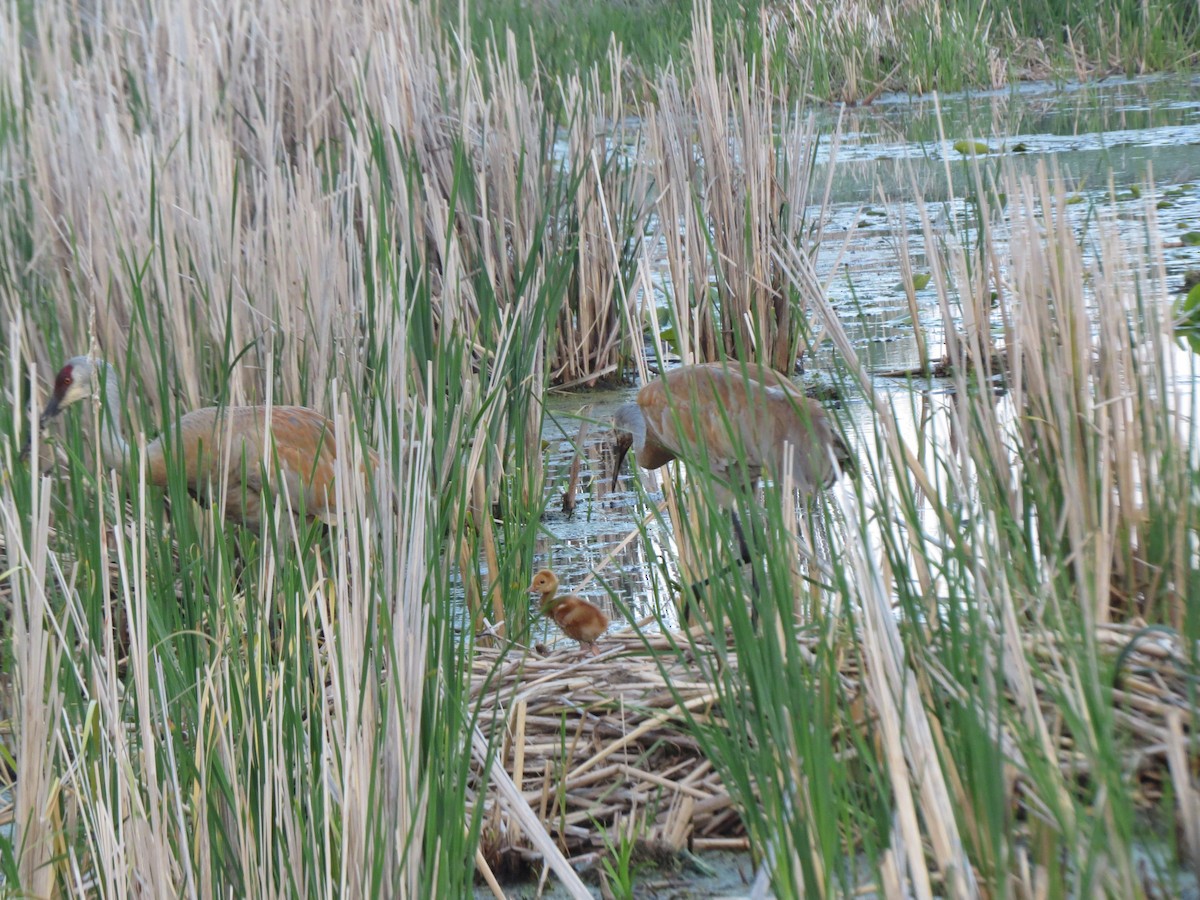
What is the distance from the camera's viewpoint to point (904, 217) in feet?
11.1

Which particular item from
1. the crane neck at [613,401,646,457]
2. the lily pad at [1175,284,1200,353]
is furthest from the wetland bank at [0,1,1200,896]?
the crane neck at [613,401,646,457]

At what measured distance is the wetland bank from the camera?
5.51 feet

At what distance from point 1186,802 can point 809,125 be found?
168 inches

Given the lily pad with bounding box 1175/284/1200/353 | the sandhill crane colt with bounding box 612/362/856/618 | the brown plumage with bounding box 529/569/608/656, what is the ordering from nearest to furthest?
1. the brown plumage with bounding box 529/569/608/656
2. the sandhill crane colt with bounding box 612/362/856/618
3. the lily pad with bounding box 1175/284/1200/353

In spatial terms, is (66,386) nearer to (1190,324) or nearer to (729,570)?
(729,570)

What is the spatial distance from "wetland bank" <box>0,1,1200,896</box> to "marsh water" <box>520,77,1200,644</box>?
44mm

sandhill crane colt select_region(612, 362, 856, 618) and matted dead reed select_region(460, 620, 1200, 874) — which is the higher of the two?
sandhill crane colt select_region(612, 362, 856, 618)

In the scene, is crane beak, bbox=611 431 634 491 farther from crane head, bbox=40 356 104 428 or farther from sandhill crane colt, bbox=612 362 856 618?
crane head, bbox=40 356 104 428

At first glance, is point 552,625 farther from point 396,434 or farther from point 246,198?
point 246,198

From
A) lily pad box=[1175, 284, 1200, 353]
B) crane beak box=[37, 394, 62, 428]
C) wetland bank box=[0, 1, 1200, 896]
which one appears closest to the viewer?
wetland bank box=[0, 1, 1200, 896]

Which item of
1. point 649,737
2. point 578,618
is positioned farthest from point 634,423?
point 649,737

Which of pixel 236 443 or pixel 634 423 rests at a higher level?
pixel 236 443

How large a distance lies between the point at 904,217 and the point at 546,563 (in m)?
1.34

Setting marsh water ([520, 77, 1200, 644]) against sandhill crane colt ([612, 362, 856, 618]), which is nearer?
sandhill crane colt ([612, 362, 856, 618])
